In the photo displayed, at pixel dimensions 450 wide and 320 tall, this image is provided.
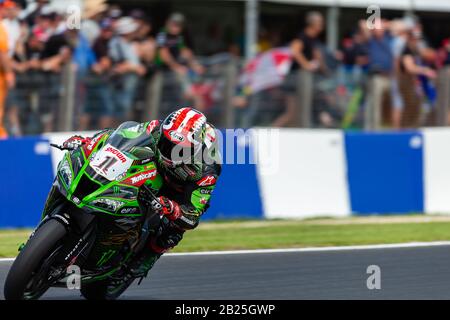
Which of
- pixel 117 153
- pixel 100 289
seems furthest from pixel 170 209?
pixel 100 289

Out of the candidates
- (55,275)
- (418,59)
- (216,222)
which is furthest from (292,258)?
(418,59)

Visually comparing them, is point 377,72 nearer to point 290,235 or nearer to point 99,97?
point 290,235

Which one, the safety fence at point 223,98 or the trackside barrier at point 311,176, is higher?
the safety fence at point 223,98

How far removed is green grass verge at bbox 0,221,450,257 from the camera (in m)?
10.3

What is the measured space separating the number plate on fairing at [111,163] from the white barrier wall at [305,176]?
18.3 feet

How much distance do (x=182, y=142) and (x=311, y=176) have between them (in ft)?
19.4

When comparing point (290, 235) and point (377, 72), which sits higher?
point (377, 72)

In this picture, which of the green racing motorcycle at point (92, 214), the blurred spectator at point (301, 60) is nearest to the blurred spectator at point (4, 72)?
the blurred spectator at point (301, 60)

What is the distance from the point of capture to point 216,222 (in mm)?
11828

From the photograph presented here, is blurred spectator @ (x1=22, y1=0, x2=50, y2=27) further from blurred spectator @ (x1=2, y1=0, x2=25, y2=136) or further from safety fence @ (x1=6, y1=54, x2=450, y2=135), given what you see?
safety fence @ (x1=6, y1=54, x2=450, y2=135)

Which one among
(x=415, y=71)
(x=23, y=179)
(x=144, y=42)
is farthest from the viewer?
(x=415, y=71)

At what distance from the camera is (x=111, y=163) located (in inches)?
249

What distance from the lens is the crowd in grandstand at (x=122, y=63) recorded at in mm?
11492

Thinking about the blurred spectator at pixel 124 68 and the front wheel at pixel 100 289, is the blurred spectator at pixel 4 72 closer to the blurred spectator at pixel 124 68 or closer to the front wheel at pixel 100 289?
the blurred spectator at pixel 124 68
